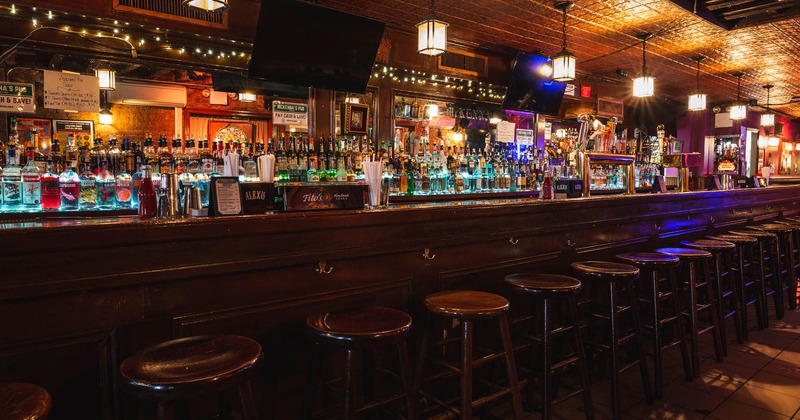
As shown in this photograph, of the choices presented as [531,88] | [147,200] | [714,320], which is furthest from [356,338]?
[531,88]

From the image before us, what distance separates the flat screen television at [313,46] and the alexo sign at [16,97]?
1.59m

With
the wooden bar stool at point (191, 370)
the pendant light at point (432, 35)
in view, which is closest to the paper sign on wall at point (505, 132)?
the pendant light at point (432, 35)

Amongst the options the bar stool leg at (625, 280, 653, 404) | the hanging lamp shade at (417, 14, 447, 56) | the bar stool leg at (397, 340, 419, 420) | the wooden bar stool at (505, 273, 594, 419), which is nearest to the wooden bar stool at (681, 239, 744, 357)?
the bar stool leg at (625, 280, 653, 404)

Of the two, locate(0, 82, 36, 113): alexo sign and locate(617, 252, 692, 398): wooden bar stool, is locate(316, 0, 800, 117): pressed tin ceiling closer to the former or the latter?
locate(0, 82, 36, 113): alexo sign

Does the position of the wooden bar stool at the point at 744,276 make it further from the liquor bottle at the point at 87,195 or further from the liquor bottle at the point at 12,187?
the liquor bottle at the point at 12,187

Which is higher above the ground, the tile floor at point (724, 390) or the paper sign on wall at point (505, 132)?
the paper sign on wall at point (505, 132)

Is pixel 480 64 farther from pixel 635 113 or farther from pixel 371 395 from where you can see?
pixel 635 113

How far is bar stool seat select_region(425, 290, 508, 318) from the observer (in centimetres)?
203

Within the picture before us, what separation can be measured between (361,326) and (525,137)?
596cm

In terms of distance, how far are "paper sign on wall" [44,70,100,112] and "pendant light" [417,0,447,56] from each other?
265 cm

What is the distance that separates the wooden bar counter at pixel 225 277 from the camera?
5.27 ft

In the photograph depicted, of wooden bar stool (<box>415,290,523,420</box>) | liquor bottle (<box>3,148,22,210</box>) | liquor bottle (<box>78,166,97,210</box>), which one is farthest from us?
liquor bottle (<box>78,166,97,210</box>)

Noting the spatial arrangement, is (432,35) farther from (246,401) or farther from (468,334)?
(246,401)

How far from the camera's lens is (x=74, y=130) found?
566 cm
